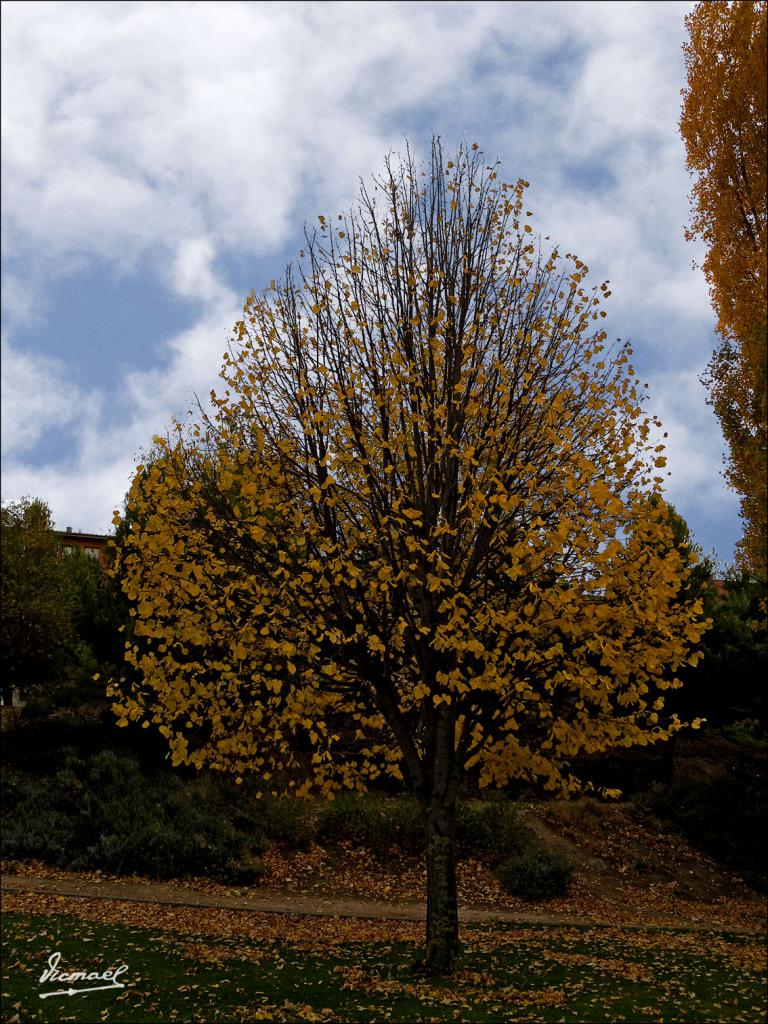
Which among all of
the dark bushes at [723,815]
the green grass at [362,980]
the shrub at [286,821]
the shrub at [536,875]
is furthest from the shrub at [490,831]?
the green grass at [362,980]

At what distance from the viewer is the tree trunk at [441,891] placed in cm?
960

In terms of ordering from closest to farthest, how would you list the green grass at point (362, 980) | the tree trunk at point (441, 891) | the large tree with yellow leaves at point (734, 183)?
the green grass at point (362, 980) → the tree trunk at point (441, 891) → the large tree with yellow leaves at point (734, 183)

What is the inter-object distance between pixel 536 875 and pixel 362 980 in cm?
925

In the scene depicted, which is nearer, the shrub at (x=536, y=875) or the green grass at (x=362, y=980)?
the green grass at (x=362, y=980)

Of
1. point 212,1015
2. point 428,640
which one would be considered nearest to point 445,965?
point 212,1015

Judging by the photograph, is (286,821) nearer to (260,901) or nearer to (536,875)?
(260,901)

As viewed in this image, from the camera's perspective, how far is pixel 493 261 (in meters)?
10.6

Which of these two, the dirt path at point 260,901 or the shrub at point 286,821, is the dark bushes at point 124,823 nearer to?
the shrub at point 286,821

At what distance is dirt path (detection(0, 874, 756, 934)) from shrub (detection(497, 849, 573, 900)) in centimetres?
89

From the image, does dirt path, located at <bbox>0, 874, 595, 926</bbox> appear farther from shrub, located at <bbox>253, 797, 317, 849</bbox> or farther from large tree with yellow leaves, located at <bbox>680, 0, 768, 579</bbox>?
large tree with yellow leaves, located at <bbox>680, 0, 768, 579</bbox>

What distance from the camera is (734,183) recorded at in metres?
11.8

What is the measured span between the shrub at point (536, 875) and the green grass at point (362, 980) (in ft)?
14.9

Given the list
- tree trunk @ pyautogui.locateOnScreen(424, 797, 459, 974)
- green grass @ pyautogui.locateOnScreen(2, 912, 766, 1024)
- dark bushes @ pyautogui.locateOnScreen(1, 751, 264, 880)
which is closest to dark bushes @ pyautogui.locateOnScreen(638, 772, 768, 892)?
green grass @ pyautogui.locateOnScreen(2, 912, 766, 1024)

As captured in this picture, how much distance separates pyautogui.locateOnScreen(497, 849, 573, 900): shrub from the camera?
56.6 ft
